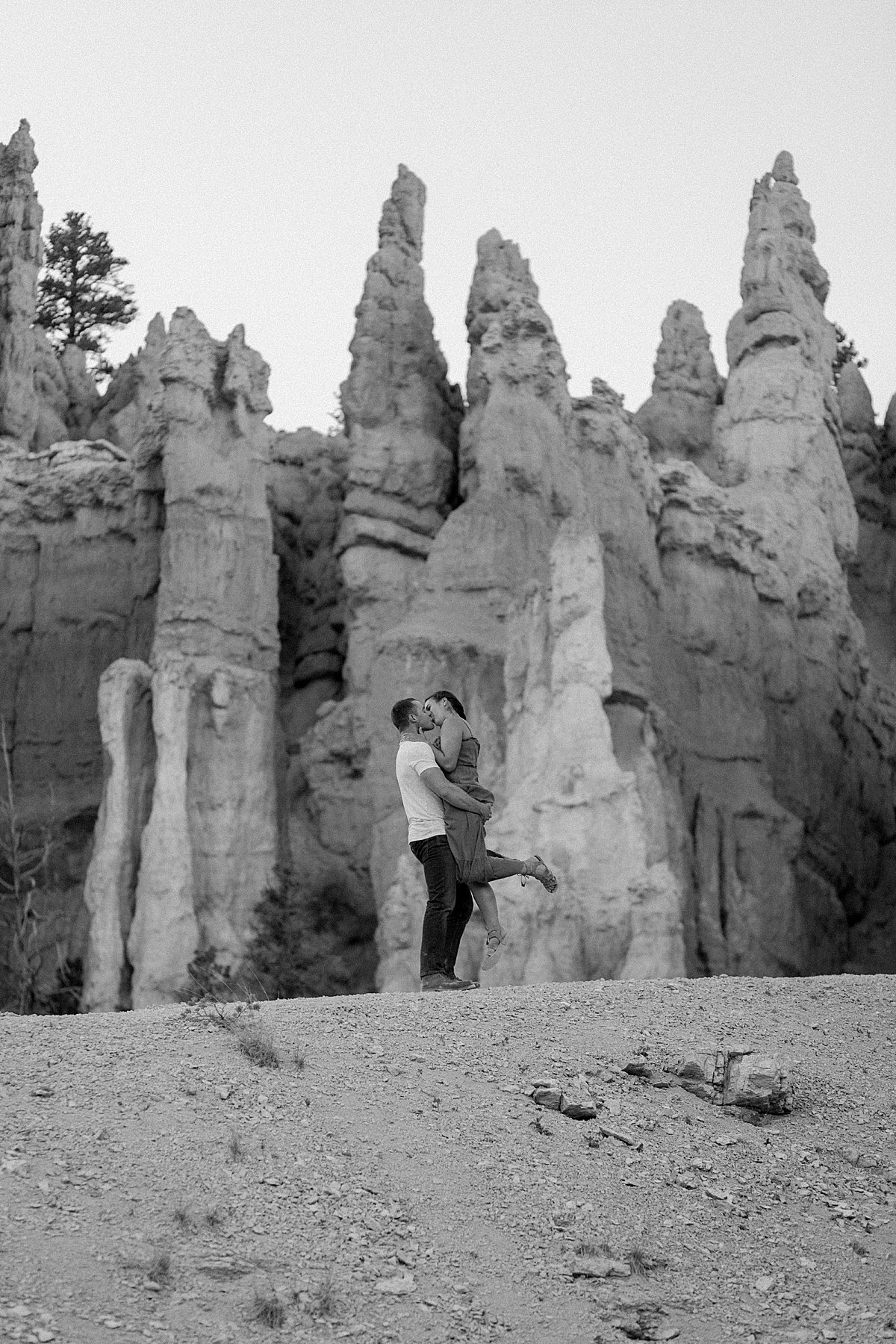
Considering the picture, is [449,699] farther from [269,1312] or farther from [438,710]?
[269,1312]

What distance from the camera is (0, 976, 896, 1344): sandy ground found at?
23.5ft

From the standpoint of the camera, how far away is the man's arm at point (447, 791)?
36.9 feet

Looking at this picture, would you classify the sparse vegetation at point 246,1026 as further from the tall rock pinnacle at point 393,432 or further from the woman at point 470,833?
the tall rock pinnacle at point 393,432

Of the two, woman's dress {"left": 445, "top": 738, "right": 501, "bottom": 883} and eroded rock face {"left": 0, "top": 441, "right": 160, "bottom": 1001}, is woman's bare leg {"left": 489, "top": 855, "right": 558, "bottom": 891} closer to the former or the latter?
woman's dress {"left": 445, "top": 738, "right": 501, "bottom": 883}

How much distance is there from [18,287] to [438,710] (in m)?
23.7

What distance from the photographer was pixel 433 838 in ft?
37.1

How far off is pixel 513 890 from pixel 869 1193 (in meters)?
14.7

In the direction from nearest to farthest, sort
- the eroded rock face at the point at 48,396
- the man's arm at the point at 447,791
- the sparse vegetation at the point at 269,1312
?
the sparse vegetation at the point at 269,1312 → the man's arm at the point at 447,791 → the eroded rock face at the point at 48,396

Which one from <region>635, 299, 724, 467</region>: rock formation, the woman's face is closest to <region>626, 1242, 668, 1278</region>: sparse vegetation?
the woman's face

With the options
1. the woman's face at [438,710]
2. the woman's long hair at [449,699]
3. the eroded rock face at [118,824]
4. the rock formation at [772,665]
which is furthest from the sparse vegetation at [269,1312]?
the rock formation at [772,665]

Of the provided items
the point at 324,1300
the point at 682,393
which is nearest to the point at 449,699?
the point at 324,1300

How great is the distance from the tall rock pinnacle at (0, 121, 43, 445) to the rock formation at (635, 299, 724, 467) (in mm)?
11069

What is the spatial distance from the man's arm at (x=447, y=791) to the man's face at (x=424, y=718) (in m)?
0.36

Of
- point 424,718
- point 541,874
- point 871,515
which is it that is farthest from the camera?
point 871,515
